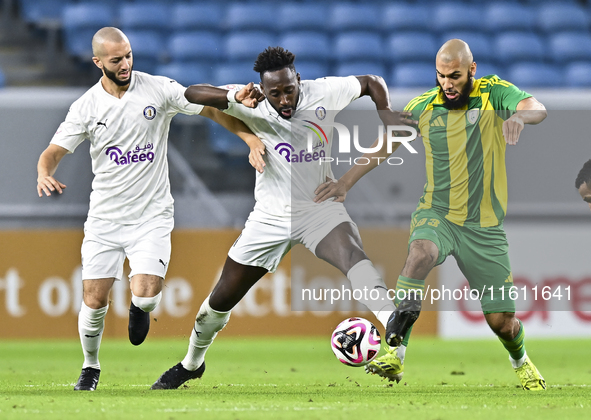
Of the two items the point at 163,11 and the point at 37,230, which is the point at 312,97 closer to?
the point at 37,230

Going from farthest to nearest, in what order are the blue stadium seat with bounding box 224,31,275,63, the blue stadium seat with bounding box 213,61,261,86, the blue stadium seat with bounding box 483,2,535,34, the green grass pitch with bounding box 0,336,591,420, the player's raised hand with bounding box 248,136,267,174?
the blue stadium seat with bounding box 483,2,535,34
the blue stadium seat with bounding box 224,31,275,63
the blue stadium seat with bounding box 213,61,261,86
the player's raised hand with bounding box 248,136,267,174
the green grass pitch with bounding box 0,336,591,420

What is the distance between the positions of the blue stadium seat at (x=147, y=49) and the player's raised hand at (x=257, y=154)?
545cm

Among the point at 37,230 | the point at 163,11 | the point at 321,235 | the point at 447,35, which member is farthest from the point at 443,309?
the point at 163,11

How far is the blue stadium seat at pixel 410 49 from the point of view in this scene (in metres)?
11.6

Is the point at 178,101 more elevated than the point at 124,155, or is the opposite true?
the point at 178,101

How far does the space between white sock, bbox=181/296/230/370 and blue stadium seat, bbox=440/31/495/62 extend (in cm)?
724

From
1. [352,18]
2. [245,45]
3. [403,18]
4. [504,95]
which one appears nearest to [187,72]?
[245,45]

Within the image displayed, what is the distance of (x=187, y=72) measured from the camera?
10.7 meters

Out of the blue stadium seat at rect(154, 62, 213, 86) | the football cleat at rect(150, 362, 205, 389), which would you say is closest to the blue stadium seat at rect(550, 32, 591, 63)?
the blue stadium seat at rect(154, 62, 213, 86)

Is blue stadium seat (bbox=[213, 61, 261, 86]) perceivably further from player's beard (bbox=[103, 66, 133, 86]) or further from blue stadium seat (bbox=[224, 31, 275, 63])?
player's beard (bbox=[103, 66, 133, 86])

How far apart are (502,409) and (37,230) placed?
17.8ft

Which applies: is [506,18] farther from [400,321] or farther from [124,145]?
[400,321]

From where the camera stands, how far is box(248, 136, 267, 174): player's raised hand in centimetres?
540

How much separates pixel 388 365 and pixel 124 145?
230 cm
